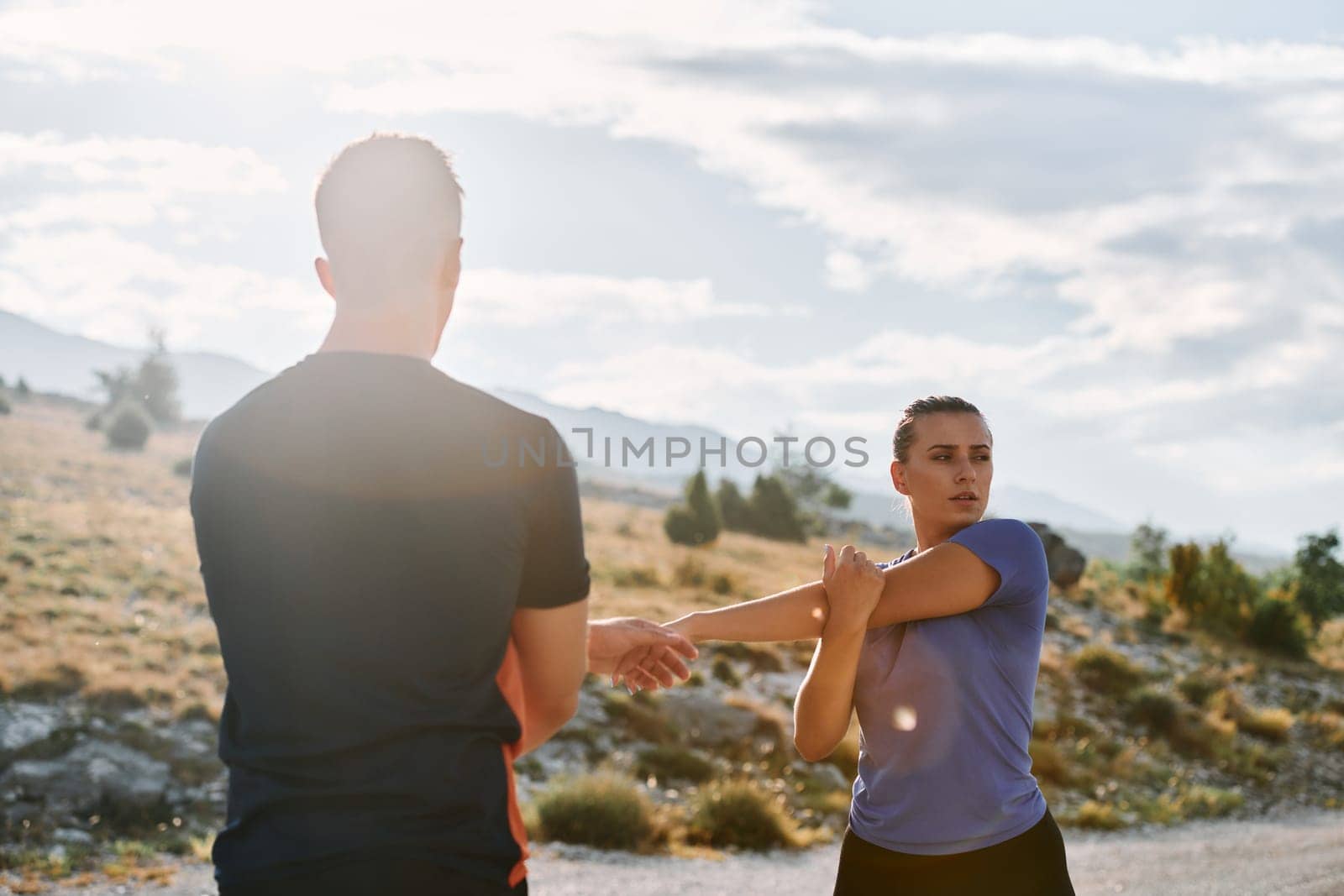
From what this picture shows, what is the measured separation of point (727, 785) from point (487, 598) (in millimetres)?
A: 9625

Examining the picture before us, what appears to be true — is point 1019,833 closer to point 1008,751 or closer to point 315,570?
point 1008,751

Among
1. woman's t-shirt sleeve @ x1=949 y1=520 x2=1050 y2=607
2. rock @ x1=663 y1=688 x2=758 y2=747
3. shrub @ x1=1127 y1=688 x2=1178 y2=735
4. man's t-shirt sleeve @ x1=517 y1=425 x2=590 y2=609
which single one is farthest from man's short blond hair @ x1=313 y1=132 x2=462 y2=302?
shrub @ x1=1127 y1=688 x2=1178 y2=735

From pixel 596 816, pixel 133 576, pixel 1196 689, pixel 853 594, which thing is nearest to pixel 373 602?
pixel 853 594

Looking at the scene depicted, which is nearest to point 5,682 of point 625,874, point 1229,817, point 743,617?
point 625,874

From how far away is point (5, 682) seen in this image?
11703 mm

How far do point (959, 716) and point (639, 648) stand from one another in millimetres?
936

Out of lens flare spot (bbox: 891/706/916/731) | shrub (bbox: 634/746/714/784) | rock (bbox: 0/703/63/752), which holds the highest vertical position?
lens flare spot (bbox: 891/706/916/731)

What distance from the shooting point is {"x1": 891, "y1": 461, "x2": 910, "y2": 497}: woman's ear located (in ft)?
10.5

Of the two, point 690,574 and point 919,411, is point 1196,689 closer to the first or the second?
point 690,574

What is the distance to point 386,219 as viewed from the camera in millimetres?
1907

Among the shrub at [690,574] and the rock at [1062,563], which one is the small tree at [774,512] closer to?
the rock at [1062,563]

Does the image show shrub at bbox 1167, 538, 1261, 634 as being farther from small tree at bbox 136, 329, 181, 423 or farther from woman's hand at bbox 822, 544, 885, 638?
small tree at bbox 136, 329, 181, 423

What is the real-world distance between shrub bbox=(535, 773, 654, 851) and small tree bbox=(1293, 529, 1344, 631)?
26.5 m

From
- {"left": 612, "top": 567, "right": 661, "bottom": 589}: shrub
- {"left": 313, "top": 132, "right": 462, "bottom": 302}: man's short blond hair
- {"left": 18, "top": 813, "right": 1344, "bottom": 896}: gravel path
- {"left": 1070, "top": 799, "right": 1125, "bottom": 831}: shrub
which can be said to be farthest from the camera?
{"left": 612, "top": 567, "right": 661, "bottom": 589}: shrub
